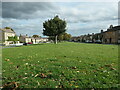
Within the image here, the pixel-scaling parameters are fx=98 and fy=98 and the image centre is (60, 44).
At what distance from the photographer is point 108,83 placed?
321 cm

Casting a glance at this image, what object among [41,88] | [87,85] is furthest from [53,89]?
[87,85]

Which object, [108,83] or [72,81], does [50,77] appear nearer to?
[72,81]

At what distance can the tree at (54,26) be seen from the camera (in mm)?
36400

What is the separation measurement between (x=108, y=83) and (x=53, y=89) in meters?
1.80

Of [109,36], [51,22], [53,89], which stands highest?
[51,22]

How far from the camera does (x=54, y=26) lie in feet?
119

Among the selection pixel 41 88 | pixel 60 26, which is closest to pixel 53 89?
pixel 41 88

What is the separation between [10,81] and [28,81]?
63cm

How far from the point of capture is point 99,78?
11.7ft

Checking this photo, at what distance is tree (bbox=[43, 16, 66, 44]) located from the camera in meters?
36.4

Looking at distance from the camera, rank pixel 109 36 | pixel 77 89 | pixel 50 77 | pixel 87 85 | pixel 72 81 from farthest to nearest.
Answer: pixel 109 36 < pixel 50 77 < pixel 72 81 < pixel 87 85 < pixel 77 89

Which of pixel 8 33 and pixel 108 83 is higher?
pixel 8 33

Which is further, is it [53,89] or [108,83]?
[108,83]

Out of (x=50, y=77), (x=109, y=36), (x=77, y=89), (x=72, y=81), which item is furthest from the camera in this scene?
(x=109, y=36)
